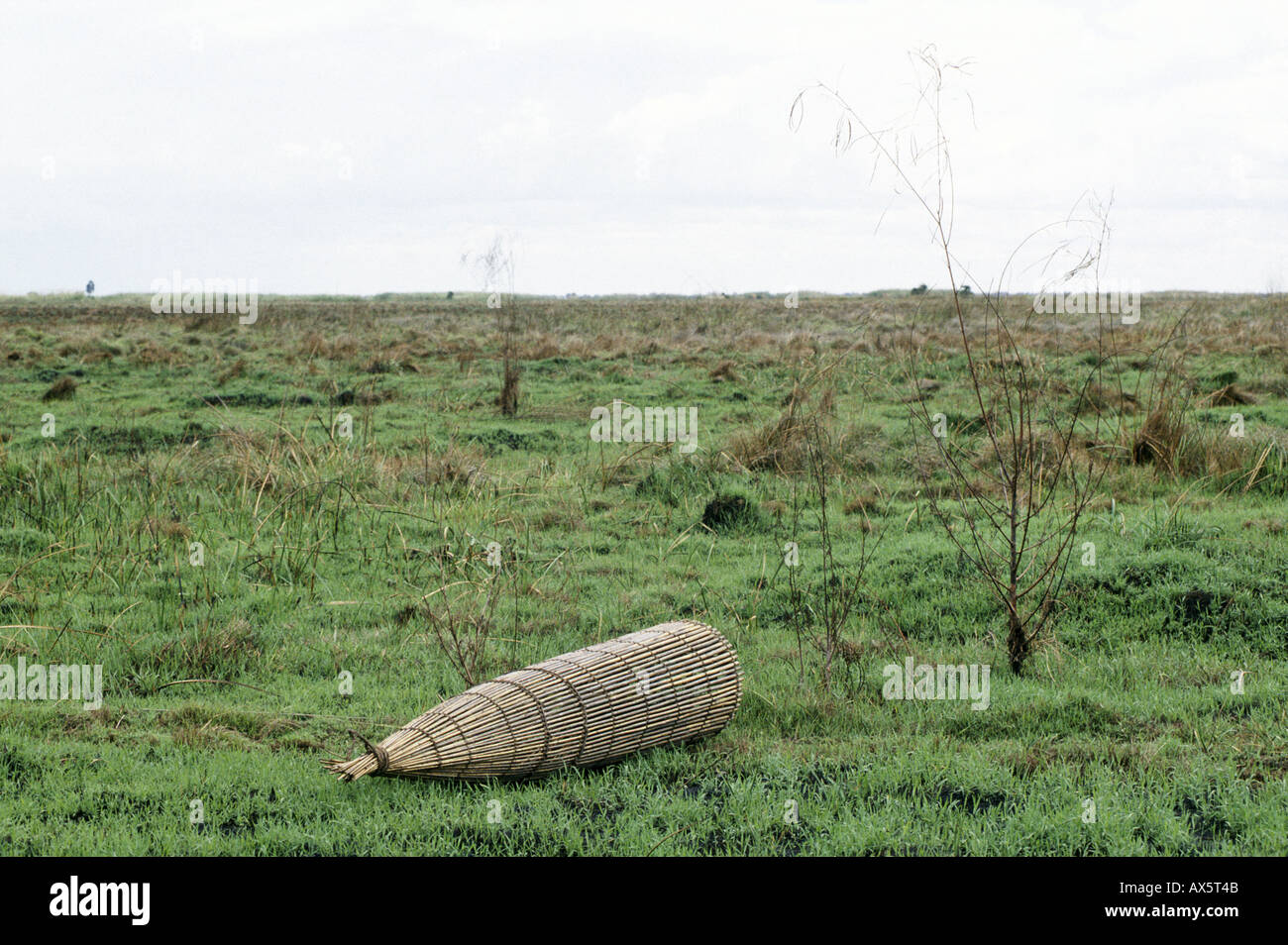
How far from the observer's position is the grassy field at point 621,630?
4023 mm

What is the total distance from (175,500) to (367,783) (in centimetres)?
525

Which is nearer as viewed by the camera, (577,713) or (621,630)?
(577,713)

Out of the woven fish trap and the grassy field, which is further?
the woven fish trap

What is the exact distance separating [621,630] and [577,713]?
1.93 meters

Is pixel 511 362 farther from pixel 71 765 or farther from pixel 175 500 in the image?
pixel 71 765

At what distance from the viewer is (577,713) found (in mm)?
4422

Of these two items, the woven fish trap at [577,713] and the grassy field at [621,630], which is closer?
the grassy field at [621,630]

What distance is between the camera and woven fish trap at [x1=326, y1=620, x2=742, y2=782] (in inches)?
166

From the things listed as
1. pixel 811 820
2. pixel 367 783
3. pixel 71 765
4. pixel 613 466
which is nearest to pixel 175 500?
pixel 613 466

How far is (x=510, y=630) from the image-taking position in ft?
20.9

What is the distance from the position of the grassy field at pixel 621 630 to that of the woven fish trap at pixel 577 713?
113mm

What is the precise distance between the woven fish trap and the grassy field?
0.37 feet

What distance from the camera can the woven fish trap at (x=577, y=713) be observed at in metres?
4.23

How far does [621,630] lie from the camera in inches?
250
